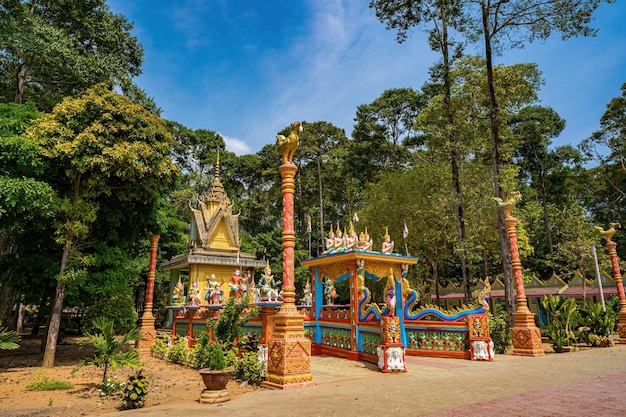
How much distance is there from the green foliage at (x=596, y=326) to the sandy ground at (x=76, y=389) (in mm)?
13726

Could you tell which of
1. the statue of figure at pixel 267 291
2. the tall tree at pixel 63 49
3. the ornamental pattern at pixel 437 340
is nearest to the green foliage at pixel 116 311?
the statue of figure at pixel 267 291

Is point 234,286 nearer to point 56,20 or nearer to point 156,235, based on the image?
point 156,235

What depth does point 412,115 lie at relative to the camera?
3466 cm

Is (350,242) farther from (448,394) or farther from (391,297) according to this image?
(448,394)

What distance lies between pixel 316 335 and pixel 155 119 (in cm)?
939

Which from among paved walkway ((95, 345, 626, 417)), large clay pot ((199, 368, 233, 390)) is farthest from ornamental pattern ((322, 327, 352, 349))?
large clay pot ((199, 368, 233, 390))

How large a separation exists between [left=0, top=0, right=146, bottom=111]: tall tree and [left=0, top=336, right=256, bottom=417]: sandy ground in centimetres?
918

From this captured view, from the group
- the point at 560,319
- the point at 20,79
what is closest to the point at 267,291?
the point at 560,319

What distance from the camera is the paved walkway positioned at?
5.41 metres

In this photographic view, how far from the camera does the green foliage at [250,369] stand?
328 inches

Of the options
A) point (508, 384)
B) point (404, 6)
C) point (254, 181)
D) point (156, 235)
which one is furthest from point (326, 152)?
point (508, 384)

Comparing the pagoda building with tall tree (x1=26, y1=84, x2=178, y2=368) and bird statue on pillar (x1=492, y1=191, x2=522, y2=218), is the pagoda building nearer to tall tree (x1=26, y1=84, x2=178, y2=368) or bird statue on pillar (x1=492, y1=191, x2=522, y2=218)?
tall tree (x1=26, y1=84, x2=178, y2=368)

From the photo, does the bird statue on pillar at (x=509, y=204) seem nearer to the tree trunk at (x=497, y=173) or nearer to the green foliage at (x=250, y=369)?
the tree trunk at (x=497, y=173)

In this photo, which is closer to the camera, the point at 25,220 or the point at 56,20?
the point at 25,220
